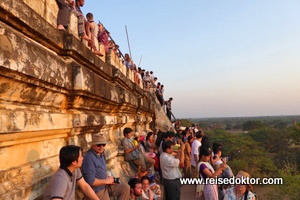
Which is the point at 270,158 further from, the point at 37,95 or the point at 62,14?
the point at 37,95

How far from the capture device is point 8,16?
64.4 inches

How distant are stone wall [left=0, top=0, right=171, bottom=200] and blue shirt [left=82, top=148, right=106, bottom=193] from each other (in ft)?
0.85

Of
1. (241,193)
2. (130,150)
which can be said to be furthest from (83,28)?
(241,193)

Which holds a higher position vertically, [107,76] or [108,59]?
[108,59]

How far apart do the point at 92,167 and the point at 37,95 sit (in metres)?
1.08

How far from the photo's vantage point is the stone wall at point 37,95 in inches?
62.1

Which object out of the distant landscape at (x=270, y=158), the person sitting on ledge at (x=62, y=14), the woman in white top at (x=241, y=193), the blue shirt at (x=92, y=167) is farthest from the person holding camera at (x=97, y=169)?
the distant landscape at (x=270, y=158)

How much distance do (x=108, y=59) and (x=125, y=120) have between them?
144 centimetres

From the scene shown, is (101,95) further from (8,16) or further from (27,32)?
(8,16)

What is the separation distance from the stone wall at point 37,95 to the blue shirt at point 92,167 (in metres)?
0.26

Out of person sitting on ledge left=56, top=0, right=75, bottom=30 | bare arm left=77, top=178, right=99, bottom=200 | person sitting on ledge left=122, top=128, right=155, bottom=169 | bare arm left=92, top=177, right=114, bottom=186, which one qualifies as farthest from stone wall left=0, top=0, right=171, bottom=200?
person sitting on ledge left=122, top=128, right=155, bottom=169

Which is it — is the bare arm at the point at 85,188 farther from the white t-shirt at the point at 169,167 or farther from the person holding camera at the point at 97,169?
the white t-shirt at the point at 169,167

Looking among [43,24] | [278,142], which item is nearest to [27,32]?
[43,24]

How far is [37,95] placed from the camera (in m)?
1.94
